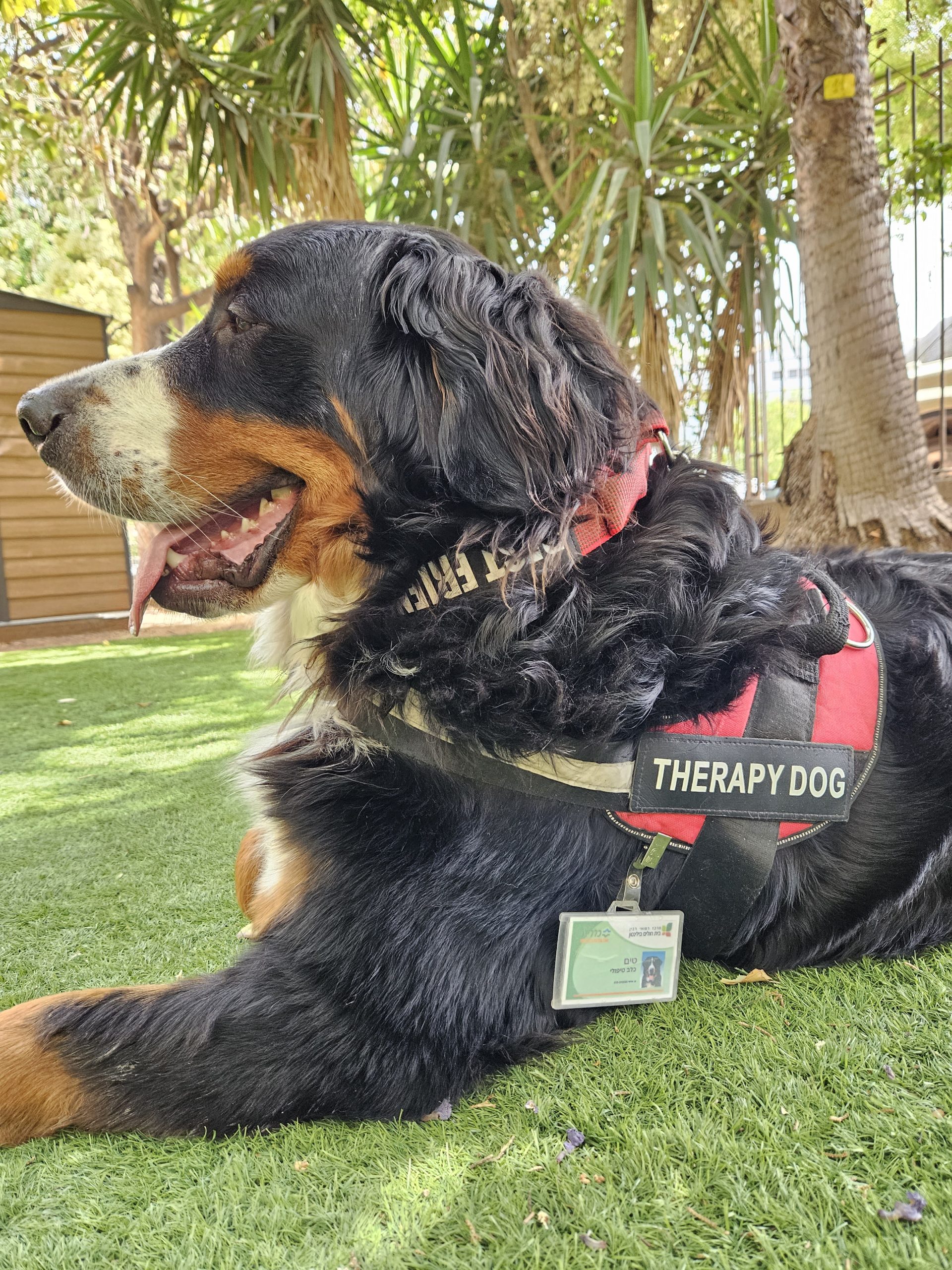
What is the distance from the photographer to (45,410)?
5.88 ft

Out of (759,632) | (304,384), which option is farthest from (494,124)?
(759,632)

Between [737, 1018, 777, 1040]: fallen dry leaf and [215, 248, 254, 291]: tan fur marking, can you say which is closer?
[737, 1018, 777, 1040]: fallen dry leaf

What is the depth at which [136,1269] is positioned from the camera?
102cm

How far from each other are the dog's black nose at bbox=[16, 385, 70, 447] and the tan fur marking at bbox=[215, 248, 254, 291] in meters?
0.40

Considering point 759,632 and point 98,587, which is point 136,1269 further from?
point 98,587

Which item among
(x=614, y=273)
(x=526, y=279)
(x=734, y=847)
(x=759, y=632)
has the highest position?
(x=614, y=273)

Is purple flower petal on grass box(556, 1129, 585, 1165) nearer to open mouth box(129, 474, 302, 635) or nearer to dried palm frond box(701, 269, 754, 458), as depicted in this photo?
open mouth box(129, 474, 302, 635)

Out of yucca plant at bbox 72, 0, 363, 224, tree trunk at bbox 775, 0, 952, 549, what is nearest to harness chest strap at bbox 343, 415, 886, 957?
tree trunk at bbox 775, 0, 952, 549

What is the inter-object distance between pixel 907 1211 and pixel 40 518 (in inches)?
366

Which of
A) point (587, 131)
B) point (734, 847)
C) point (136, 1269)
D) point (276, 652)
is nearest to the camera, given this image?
point (136, 1269)

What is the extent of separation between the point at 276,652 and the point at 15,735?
2.80 metres

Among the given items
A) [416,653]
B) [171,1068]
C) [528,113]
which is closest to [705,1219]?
[171,1068]

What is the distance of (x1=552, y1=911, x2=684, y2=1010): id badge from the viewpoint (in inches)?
55.5

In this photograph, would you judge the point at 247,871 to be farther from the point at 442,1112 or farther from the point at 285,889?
the point at 442,1112
